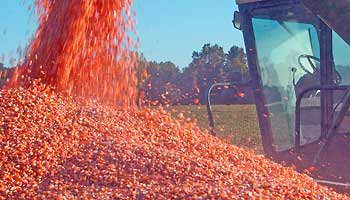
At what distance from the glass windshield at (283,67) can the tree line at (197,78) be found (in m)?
0.21

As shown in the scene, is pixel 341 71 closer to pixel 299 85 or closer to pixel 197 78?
pixel 299 85

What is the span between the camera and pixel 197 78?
8469 millimetres

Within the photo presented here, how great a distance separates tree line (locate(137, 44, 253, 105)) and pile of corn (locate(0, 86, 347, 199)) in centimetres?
39

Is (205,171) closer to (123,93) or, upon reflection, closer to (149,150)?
(149,150)

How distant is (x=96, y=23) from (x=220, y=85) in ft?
3.36

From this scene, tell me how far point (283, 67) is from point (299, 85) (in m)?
0.18

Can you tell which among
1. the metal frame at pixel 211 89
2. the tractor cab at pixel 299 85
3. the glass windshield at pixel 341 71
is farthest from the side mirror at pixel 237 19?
the glass windshield at pixel 341 71

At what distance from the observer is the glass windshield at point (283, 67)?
472 cm

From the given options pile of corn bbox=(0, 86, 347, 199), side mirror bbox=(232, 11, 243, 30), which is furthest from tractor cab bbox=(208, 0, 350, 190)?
pile of corn bbox=(0, 86, 347, 199)

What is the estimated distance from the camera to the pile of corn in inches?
127

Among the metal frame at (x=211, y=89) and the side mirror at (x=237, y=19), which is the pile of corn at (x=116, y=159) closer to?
the metal frame at (x=211, y=89)

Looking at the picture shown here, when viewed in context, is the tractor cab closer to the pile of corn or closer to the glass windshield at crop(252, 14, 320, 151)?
the glass windshield at crop(252, 14, 320, 151)

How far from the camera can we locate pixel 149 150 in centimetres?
387

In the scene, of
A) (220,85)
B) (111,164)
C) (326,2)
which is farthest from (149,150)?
(326,2)
